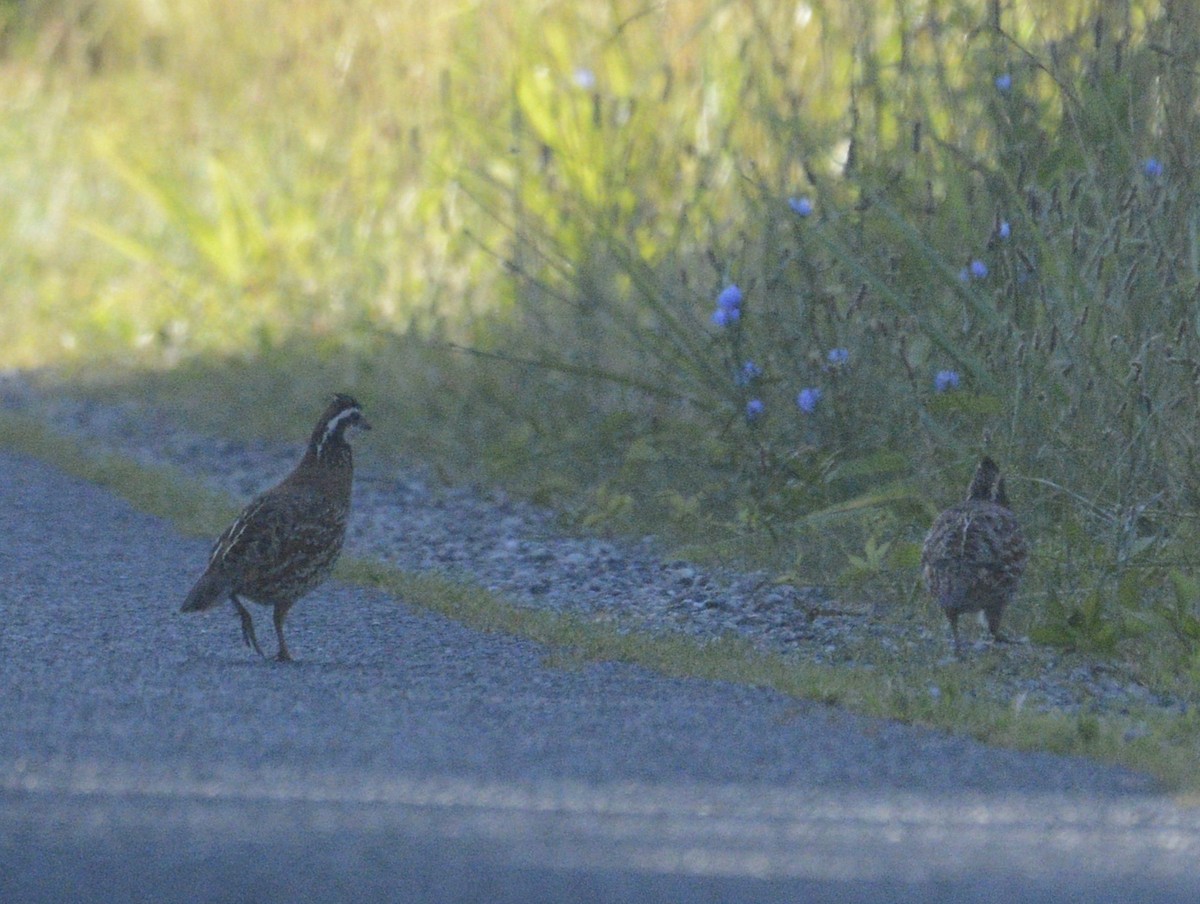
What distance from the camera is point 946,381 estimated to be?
8695mm

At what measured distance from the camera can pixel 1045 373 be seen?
26.7ft

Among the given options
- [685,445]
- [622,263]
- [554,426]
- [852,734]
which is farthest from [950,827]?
[554,426]

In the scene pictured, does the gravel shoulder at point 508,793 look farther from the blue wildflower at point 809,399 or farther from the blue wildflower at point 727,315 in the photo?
the blue wildflower at point 727,315

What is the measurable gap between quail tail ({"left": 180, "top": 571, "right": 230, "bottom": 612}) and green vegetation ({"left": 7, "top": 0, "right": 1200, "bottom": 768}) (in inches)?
95.7

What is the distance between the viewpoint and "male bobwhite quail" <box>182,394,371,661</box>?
7.39m

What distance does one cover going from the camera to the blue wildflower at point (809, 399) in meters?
9.18

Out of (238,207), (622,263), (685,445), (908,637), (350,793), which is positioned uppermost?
(238,207)

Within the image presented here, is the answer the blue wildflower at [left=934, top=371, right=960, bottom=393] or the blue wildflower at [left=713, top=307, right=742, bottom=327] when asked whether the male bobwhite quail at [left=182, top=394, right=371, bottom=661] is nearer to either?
the blue wildflower at [left=713, top=307, right=742, bottom=327]

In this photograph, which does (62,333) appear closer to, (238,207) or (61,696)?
(238,207)

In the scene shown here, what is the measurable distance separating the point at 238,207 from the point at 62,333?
1.93 meters

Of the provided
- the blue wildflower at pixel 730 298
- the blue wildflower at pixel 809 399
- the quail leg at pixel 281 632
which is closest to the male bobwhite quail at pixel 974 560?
the blue wildflower at pixel 809 399

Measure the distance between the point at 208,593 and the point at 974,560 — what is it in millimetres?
2638

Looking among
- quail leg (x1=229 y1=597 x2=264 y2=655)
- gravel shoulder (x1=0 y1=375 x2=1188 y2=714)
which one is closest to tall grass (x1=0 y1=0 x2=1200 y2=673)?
gravel shoulder (x1=0 y1=375 x2=1188 y2=714)

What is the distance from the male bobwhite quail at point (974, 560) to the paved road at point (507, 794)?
1.00 m
